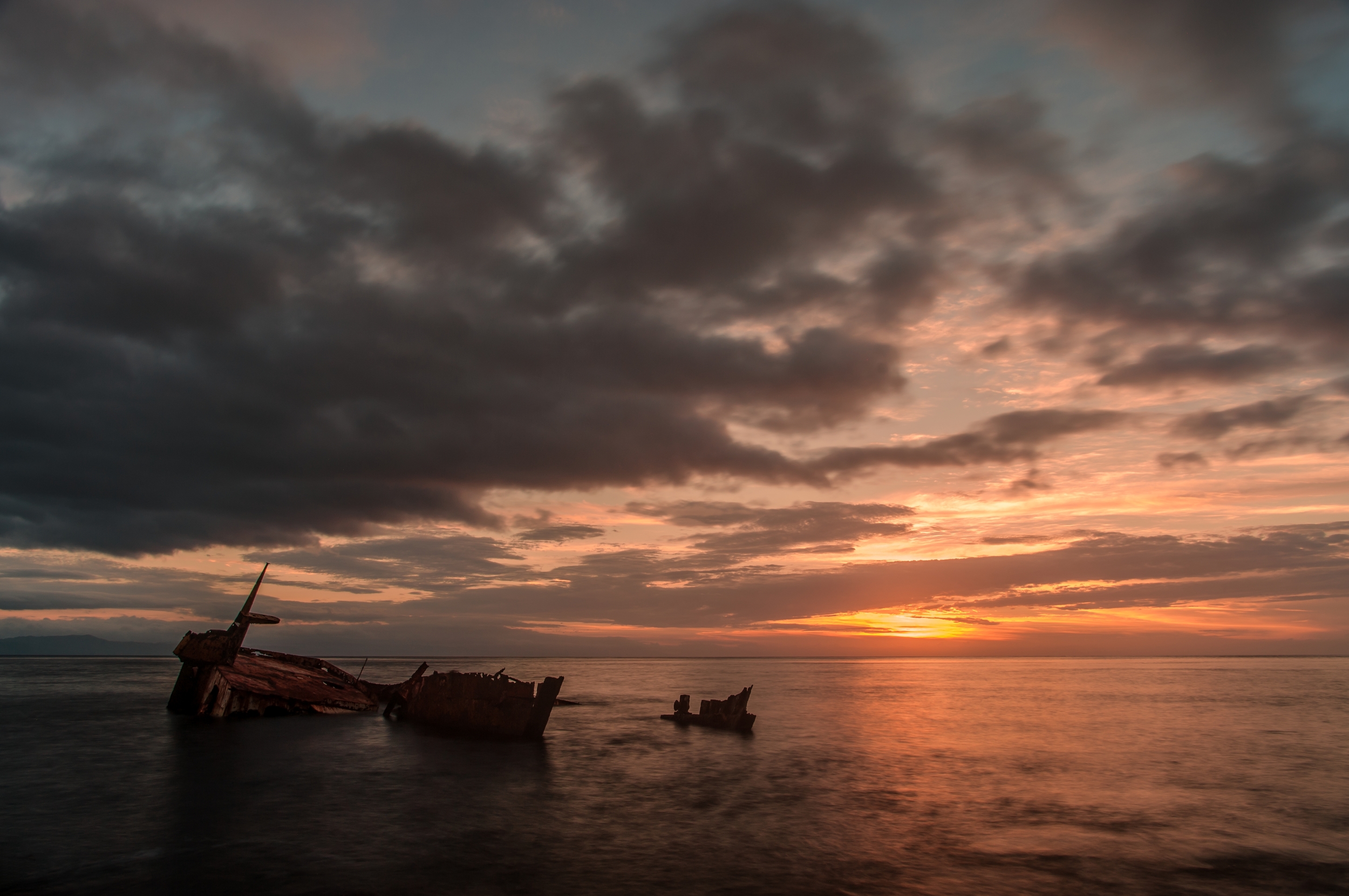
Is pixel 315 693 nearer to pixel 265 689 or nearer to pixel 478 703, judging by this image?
pixel 265 689

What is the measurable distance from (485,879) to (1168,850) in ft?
58.8

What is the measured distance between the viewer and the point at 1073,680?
5522 inches

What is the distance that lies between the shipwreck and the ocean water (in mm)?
1634

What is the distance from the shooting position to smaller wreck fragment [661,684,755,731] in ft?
159

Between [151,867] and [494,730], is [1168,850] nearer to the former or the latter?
[151,867]

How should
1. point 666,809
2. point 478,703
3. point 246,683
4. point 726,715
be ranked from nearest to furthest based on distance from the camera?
point 666,809 → point 478,703 → point 246,683 → point 726,715

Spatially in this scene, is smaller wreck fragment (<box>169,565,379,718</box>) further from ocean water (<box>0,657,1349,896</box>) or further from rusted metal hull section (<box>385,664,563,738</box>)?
rusted metal hull section (<box>385,664,563,738</box>)

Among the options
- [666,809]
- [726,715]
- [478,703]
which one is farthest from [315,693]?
[666,809]

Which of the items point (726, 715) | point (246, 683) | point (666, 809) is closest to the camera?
point (666, 809)

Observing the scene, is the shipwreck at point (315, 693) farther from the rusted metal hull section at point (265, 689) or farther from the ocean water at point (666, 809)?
the ocean water at point (666, 809)

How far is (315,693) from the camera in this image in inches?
1973

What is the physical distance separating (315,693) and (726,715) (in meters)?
27.7

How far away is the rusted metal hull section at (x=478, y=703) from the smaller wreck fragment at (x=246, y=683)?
526 cm

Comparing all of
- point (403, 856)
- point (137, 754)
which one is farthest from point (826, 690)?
point (403, 856)
